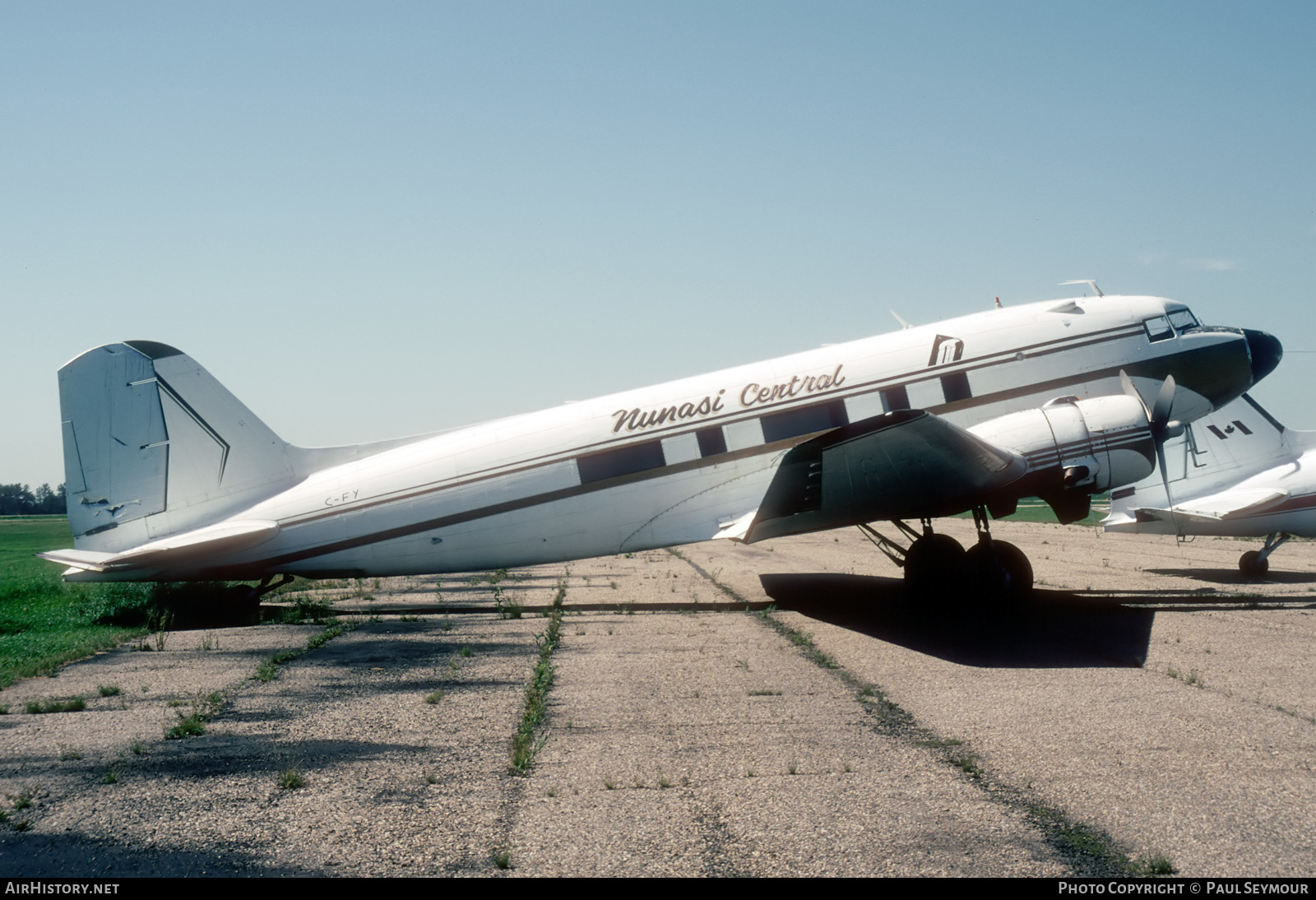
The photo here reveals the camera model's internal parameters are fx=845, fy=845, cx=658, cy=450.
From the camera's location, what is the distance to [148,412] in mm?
11844

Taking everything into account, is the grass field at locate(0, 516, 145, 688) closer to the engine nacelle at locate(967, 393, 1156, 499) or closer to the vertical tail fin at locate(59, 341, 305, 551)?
the vertical tail fin at locate(59, 341, 305, 551)

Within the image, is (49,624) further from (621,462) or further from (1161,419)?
(1161,419)

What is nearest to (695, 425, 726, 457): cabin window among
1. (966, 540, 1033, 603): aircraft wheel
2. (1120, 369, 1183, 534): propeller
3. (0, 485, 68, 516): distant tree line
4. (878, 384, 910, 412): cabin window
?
(878, 384, 910, 412): cabin window

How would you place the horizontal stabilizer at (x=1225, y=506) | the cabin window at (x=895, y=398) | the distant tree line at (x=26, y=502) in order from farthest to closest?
the distant tree line at (x=26, y=502) → the horizontal stabilizer at (x=1225, y=506) → the cabin window at (x=895, y=398)

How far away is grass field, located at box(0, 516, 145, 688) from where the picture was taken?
29.9 ft

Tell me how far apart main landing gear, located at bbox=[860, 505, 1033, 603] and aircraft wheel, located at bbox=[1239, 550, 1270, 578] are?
6984 mm

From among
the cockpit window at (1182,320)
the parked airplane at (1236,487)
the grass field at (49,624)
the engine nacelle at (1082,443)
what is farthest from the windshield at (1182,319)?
the grass field at (49,624)

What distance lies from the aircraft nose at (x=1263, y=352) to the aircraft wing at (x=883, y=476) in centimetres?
545

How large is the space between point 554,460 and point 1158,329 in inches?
364

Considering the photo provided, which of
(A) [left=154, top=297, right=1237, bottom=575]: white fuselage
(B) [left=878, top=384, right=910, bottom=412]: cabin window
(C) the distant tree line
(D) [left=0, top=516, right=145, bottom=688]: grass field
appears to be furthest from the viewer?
(C) the distant tree line

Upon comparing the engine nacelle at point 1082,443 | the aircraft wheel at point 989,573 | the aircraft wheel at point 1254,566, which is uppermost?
the engine nacelle at point 1082,443

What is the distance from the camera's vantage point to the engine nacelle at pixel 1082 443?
10648 mm

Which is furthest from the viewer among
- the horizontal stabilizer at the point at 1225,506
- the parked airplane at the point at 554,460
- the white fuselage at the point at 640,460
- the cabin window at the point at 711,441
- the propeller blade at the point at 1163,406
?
the horizontal stabilizer at the point at 1225,506

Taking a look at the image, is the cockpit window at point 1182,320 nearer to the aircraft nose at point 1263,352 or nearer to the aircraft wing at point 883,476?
the aircraft nose at point 1263,352
